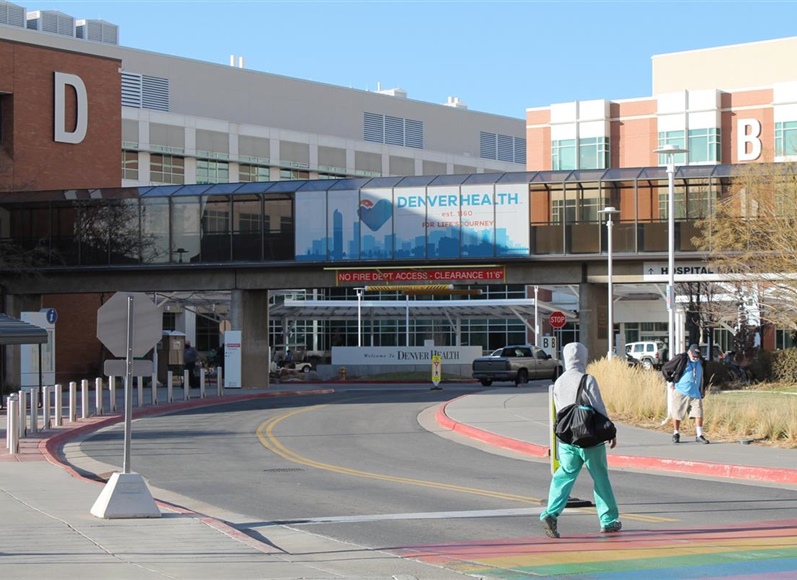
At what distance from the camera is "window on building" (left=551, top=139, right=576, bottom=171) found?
249ft

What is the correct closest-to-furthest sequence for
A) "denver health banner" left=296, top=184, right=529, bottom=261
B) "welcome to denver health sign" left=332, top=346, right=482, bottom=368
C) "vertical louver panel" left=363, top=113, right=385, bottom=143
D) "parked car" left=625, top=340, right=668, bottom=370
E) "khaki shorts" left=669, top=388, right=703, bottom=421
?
"khaki shorts" left=669, top=388, right=703, bottom=421 < "denver health banner" left=296, top=184, right=529, bottom=261 < "welcome to denver health sign" left=332, top=346, right=482, bottom=368 < "parked car" left=625, top=340, right=668, bottom=370 < "vertical louver panel" left=363, top=113, right=385, bottom=143

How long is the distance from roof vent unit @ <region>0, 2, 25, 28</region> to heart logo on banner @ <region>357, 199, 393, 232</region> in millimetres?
52955

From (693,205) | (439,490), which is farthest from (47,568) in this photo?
(693,205)

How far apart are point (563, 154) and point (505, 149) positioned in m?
33.2

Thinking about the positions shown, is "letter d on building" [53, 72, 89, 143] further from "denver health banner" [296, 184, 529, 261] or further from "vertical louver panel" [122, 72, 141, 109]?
"vertical louver panel" [122, 72, 141, 109]

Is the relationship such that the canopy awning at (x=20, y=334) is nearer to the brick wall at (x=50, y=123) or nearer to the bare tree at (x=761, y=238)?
the bare tree at (x=761, y=238)

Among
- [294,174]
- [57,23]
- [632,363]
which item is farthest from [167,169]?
[632,363]

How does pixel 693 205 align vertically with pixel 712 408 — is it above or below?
above

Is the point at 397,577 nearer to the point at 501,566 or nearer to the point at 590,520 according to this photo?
the point at 501,566

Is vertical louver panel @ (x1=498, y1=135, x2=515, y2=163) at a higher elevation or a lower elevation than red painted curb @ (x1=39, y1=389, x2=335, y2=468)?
higher

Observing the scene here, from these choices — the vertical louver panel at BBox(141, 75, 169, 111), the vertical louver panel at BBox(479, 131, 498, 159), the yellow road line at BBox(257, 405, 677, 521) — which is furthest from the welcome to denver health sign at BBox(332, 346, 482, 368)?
the vertical louver panel at BBox(479, 131, 498, 159)

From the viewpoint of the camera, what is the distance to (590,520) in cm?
1220

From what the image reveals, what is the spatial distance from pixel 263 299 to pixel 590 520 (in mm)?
35539

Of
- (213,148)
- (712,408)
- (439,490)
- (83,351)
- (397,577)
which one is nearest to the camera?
(397,577)
